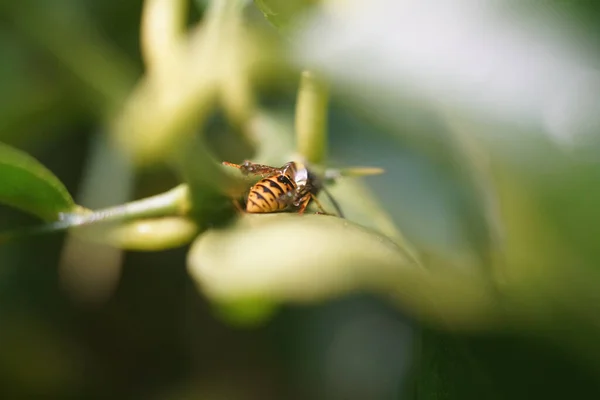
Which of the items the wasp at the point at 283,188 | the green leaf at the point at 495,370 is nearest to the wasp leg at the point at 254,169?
the wasp at the point at 283,188

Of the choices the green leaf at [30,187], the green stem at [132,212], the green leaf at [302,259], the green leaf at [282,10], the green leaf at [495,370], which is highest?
the green leaf at [282,10]

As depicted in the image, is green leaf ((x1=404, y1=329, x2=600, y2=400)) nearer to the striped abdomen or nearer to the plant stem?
the striped abdomen

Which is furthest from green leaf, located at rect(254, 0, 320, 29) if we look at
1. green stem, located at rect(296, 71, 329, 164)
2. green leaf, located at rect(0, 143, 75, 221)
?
green leaf, located at rect(0, 143, 75, 221)

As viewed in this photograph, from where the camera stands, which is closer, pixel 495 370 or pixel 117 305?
pixel 495 370

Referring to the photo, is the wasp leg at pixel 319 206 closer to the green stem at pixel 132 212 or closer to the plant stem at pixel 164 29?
the green stem at pixel 132 212

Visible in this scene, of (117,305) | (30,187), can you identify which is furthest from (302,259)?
(117,305)

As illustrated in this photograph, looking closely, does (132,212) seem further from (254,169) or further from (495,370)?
(495,370)

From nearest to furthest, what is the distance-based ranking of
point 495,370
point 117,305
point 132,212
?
1. point 495,370
2. point 132,212
3. point 117,305

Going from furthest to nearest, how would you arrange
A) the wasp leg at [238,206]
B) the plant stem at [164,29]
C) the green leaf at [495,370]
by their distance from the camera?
1. the plant stem at [164,29]
2. the wasp leg at [238,206]
3. the green leaf at [495,370]
